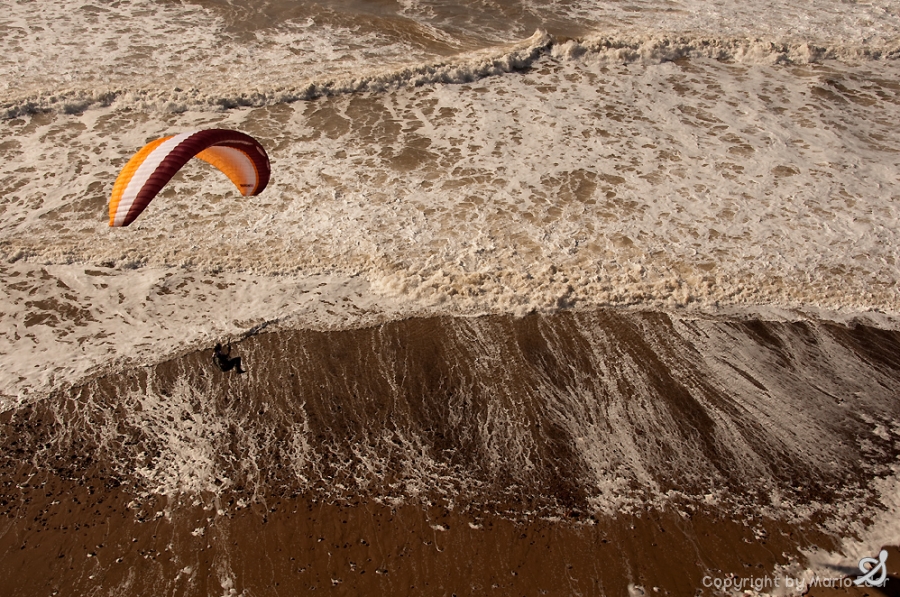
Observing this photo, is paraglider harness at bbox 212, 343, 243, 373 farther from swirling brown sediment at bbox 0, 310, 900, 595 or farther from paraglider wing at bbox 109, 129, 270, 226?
paraglider wing at bbox 109, 129, 270, 226

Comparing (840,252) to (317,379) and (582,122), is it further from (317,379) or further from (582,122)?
(317,379)

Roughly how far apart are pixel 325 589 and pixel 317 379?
234 cm

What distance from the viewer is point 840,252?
857 centimetres

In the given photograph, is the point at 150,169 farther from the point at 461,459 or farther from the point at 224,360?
the point at 461,459

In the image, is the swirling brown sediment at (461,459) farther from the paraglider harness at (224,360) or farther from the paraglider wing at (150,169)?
the paraglider wing at (150,169)

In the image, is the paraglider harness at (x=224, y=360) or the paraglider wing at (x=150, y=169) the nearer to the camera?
the paraglider wing at (x=150, y=169)

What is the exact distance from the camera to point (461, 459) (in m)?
5.75

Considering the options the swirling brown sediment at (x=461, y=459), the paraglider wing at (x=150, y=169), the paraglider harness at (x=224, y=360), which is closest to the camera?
the swirling brown sediment at (x=461, y=459)

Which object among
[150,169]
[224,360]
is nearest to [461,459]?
[224,360]

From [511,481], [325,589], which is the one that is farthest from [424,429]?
[325,589]

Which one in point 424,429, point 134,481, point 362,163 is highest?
point 362,163

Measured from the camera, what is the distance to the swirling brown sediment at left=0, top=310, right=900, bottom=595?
493 cm

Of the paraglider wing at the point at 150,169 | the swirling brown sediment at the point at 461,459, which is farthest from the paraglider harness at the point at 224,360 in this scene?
the paraglider wing at the point at 150,169

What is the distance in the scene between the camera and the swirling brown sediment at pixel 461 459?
493 centimetres
